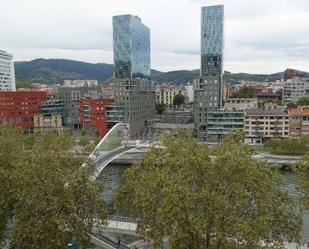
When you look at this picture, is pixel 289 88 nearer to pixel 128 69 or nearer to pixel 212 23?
pixel 212 23

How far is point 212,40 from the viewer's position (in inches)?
2894

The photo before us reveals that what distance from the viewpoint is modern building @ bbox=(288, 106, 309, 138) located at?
197ft

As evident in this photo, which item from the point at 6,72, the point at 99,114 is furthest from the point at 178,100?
the point at 6,72

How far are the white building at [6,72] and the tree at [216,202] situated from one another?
4279 inches

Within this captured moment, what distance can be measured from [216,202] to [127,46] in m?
76.9

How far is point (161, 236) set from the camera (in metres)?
13.9

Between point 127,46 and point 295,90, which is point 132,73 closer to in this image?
point 127,46

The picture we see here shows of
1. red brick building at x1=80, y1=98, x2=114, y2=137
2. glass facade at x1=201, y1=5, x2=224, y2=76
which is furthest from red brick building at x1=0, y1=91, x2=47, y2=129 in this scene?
glass facade at x1=201, y1=5, x2=224, y2=76

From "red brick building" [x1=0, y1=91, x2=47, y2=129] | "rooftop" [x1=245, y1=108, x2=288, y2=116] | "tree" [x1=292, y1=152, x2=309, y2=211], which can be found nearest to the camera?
"tree" [x1=292, y1=152, x2=309, y2=211]

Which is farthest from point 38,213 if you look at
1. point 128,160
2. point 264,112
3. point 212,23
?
point 212,23

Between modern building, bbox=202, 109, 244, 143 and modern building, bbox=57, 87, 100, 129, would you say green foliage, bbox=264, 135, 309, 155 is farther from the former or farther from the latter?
modern building, bbox=57, 87, 100, 129

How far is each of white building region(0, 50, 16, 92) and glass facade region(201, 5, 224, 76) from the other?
6930cm

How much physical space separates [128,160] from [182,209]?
4108 centimetres

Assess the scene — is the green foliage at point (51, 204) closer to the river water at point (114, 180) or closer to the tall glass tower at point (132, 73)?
the river water at point (114, 180)
